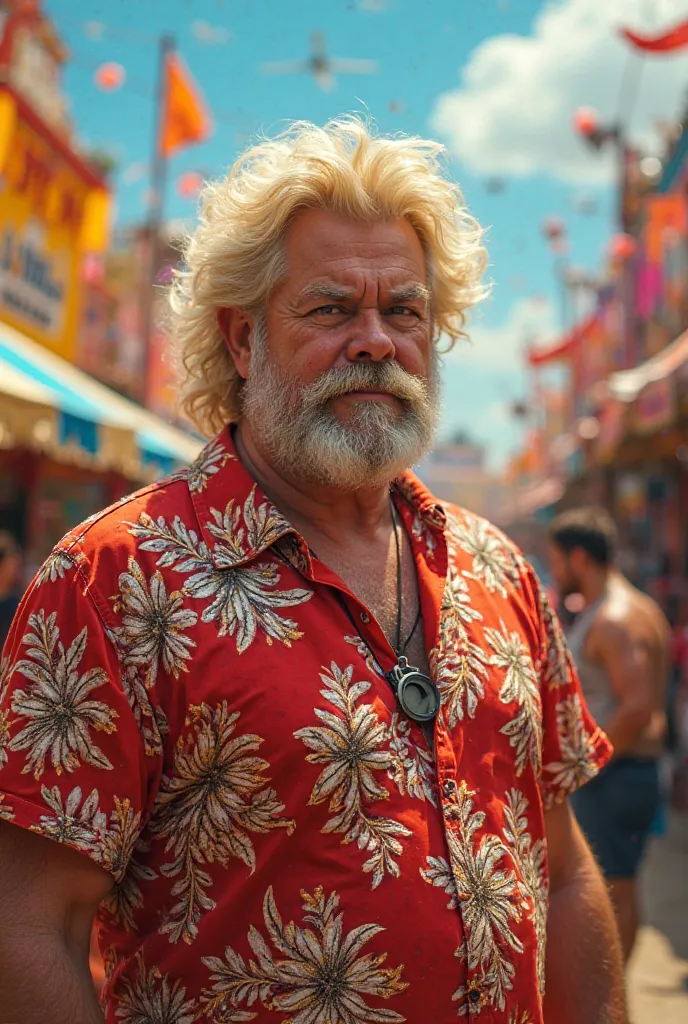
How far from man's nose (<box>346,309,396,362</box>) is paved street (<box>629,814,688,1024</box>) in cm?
240

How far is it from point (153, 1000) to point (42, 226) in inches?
370

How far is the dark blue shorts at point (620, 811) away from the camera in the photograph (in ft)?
12.9

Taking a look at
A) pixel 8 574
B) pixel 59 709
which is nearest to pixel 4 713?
pixel 59 709

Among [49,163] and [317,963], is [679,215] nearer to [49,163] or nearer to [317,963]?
[49,163]

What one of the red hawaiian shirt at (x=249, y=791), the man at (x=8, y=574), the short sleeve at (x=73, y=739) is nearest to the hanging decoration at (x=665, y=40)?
the man at (x=8, y=574)

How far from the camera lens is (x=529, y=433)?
5250 centimetres

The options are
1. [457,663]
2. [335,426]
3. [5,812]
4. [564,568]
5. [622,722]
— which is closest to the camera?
[5,812]

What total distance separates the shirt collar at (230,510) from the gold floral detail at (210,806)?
10.8 inches

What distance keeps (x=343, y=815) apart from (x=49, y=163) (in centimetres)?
940

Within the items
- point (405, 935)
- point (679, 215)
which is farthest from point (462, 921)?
point (679, 215)

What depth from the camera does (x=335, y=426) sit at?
175 centimetres

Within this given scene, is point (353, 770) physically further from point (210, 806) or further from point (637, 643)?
point (637, 643)

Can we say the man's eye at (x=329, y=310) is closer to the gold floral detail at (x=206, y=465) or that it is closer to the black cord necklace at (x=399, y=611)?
the gold floral detail at (x=206, y=465)

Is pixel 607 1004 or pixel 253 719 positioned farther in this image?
pixel 607 1004
